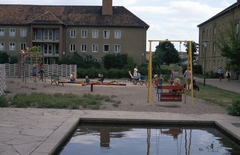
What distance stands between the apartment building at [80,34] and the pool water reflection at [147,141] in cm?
5404

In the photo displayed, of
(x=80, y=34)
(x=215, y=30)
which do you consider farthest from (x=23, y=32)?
(x=215, y=30)

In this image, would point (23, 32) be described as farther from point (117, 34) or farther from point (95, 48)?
point (117, 34)

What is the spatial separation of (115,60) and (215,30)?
1761 cm

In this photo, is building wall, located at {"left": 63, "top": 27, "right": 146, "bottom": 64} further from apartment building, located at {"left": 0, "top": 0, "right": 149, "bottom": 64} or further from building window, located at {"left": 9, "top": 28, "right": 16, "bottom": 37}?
building window, located at {"left": 9, "top": 28, "right": 16, "bottom": 37}

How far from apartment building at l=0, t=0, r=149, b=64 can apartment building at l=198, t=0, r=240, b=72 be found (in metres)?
11.4

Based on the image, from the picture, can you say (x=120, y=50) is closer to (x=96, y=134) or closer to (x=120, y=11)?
(x=120, y=11)

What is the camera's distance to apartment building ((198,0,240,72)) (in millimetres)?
51250

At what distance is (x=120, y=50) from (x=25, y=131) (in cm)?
5688

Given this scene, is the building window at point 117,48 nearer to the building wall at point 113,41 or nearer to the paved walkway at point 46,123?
the building wall at point 113,41

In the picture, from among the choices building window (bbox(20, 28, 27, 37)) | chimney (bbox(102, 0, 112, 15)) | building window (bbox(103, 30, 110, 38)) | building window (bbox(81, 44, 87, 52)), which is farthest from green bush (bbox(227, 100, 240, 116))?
building window (bbox(20, 28, 27, 37))

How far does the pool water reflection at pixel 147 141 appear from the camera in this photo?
28.2ft

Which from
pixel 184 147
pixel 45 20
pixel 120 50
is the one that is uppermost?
pixel 45 20

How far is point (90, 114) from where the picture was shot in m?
13.2

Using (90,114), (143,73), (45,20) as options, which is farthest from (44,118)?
(45,20)
